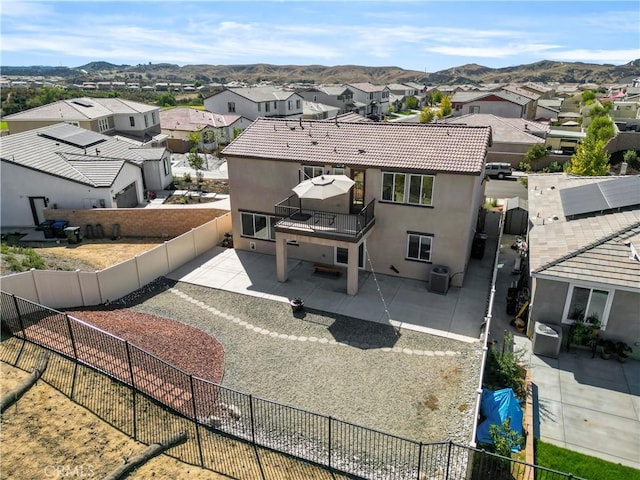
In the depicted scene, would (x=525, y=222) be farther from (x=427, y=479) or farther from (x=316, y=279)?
(x=427, y=479)

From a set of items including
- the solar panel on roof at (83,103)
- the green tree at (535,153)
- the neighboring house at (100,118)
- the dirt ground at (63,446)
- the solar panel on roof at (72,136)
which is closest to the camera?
the dirt ground at (63,446)

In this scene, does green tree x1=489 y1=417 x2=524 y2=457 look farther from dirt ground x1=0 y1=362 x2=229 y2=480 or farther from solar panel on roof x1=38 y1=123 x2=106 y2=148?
solar panel on roof x1=38 y1=123 x2=106 y2=148

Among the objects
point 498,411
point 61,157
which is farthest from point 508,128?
point 61,157

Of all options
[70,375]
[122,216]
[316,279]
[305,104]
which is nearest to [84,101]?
[122,216]

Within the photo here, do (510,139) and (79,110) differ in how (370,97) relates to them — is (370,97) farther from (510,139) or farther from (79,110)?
(79,110)

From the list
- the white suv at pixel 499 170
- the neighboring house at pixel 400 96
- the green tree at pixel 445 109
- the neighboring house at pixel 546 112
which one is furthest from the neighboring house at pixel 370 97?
the white suv at pixel 499 170

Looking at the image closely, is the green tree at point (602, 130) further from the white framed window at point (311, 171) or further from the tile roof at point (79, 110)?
the tile roof at point (79, 110)
